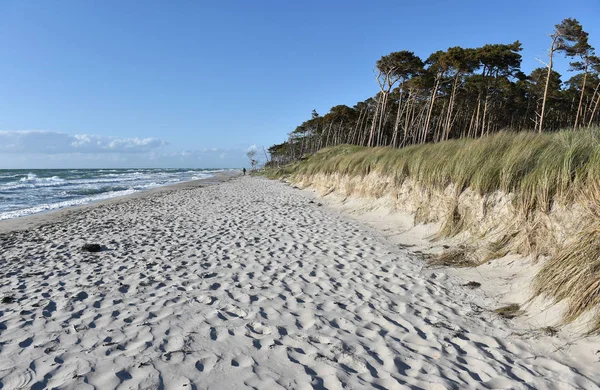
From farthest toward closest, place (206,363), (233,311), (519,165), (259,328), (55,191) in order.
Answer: (55,191), (519,165), (233,311), (259,328), (206,363)

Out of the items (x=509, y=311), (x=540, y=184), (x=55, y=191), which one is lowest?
(x=55, y=191)

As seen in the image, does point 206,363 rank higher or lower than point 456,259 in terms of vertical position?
lower

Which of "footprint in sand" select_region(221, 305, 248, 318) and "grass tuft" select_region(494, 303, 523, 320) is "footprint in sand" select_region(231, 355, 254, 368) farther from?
"grass tuft" select_region(494, 303, 523, 320)

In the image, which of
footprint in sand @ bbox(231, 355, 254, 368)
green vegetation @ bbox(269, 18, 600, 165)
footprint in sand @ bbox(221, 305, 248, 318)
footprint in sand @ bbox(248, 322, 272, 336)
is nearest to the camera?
footprint in sand @ bbox(231, 355, 254, 368)

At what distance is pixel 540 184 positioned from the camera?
4.96m

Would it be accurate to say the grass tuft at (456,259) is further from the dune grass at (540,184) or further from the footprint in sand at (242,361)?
the footprint in sand at (242,361)

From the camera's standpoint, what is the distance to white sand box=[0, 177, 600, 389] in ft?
8.55

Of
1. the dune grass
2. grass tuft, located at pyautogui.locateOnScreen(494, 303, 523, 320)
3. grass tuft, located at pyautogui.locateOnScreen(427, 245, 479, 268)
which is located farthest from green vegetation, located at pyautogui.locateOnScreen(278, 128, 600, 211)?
grass tuft, located at pyautogui.locateOnScreen(494, 303, 523, 320)

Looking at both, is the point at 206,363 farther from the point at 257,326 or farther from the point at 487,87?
the point at 487,87

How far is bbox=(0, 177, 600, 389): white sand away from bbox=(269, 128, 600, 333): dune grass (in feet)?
2.19

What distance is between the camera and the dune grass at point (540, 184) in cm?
333

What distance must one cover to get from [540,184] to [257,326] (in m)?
4.76

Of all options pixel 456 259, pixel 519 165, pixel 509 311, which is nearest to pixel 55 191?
pixel 456 259

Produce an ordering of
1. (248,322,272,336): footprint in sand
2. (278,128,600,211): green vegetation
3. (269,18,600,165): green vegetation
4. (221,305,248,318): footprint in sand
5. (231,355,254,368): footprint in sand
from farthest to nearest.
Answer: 1. (269,18,600,165): green vegetation
2. (278,128,600,211): green vegetation
3. (221,305,248,318): footprint in sand
4. (248,322,272,336): footprint in sand
5. (231,355,254,368): footprint in sand
